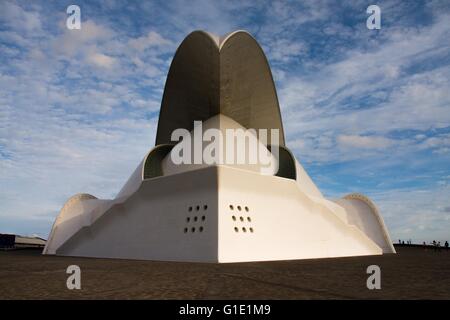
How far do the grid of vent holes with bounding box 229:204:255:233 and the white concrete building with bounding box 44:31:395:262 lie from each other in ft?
0.13

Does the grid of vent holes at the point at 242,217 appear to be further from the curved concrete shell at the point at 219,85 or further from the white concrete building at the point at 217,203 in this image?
the curved concrete shell at the point at 219,85

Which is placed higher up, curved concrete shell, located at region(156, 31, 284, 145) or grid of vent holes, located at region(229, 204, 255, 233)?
curved concrete shell, located at region(156, 31, 284, 145)

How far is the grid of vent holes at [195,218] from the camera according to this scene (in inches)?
493

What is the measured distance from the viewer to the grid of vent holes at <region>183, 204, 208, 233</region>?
12523mm

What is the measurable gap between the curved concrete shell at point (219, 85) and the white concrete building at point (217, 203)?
65mm

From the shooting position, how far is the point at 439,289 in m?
6.10

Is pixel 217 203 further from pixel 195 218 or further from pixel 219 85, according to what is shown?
pixel 219 85

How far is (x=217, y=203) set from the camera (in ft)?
40.0

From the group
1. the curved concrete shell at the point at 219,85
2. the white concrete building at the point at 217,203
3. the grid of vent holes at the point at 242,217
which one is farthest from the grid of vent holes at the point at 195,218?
the curved concrete shell at the point at 219,85

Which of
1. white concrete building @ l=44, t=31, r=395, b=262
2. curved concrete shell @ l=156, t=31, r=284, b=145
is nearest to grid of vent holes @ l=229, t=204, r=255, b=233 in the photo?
white concrete building @ l=44, t=31, r=395, b=262

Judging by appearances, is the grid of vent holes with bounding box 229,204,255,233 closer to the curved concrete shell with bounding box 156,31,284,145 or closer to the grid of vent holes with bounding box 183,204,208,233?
the grid of vent holes with bounding box 183,204,208,233

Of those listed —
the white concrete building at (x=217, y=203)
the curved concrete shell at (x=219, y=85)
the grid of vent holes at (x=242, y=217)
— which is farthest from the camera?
the curved concrete shell at (x=219, y=85)
